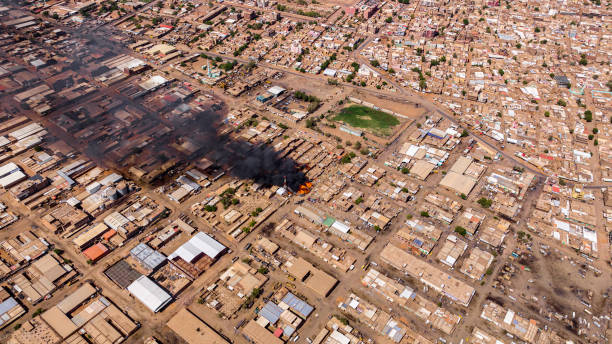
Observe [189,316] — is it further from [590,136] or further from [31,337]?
[590,136]

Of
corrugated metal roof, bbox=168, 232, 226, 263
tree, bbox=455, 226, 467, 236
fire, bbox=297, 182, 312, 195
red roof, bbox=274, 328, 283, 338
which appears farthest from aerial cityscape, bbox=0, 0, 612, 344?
fire, bbox=297, 182, 312, 195

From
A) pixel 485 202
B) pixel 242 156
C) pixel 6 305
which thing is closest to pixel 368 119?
pixel 242 156

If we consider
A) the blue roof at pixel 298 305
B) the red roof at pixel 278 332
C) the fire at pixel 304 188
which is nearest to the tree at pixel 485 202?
the fire at pixel 304 188

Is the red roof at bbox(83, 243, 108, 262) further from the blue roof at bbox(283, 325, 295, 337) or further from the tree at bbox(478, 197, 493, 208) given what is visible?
the tree at bbox(478, 197, 493, 208)

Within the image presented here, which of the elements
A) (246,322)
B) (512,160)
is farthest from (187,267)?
(512,160)

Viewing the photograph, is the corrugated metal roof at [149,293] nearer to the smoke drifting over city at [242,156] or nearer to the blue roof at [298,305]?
the blue roof at [298,305]

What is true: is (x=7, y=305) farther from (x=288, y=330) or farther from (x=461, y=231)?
(x=461, y=231)
